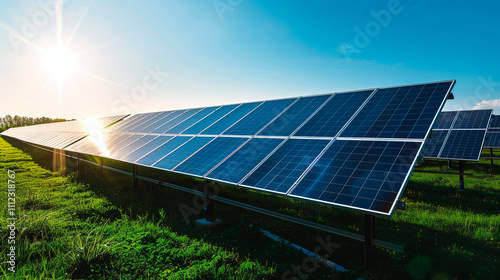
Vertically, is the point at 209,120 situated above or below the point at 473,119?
below

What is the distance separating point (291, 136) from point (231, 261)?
13.9ft

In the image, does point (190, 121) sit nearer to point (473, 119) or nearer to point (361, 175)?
point (361, 175)

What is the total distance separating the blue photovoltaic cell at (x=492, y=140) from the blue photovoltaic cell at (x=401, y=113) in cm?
1966

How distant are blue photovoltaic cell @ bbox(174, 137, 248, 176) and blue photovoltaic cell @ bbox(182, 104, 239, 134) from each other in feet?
8.63

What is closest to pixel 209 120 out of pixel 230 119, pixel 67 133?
pixel 230 119

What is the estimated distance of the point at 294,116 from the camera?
33.6 feet

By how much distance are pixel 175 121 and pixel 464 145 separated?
16867 millimetres

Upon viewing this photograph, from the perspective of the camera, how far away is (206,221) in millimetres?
8445

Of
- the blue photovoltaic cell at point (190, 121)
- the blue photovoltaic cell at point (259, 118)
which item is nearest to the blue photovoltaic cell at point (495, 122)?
the blue photovoltaic cell at point (259, 118)

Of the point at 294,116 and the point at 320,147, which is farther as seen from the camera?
the point at 294,116

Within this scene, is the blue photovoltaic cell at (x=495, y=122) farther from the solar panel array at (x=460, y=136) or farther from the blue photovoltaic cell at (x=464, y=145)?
the blue photovoltaic cell at (x=464, y=145)

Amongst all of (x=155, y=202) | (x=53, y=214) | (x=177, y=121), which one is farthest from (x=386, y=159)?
(x=177, y=121)

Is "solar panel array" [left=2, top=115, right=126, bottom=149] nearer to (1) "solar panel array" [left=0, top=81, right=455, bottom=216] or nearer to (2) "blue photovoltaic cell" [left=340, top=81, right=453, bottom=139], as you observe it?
(1) "solar panel array" [left=0, top=81, right=455, bottom=216]

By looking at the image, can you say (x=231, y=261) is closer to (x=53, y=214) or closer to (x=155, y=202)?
(x=155, y=202)
